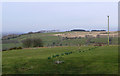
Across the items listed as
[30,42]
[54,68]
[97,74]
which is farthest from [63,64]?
[30,42]

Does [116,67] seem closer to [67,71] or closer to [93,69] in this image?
[93,69]

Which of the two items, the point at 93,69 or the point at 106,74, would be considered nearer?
the point at 106,74

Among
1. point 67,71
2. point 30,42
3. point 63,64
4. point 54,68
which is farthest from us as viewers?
point 30,42

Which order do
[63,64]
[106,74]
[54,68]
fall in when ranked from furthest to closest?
[63,64]
[54,68]
[106,74]

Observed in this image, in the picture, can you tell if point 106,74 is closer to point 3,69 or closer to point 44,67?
point 44,67

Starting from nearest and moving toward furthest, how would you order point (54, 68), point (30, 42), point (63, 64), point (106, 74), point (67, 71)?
point (106, 74)
point (67, 71)
point (54, 68)
point (63, 64)
point (30, 42)

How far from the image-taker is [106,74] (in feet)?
30.4

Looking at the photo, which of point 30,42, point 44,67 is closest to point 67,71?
point 44,67

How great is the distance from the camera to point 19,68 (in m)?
11.3

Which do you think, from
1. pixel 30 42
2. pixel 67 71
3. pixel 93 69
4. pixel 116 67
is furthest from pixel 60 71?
pixel 30 42

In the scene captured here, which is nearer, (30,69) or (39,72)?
(39,72)

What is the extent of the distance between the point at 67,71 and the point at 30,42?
45.6 meters

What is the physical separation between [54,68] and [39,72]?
1.09 meters

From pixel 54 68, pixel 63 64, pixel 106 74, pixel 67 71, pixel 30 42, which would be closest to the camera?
pixel 106 74
